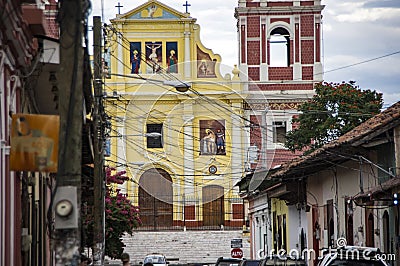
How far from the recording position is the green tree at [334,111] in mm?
47531

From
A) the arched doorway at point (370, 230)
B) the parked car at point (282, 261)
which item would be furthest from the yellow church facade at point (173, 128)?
the parked car at point (282, 261)

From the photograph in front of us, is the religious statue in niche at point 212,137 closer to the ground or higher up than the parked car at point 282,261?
higher up

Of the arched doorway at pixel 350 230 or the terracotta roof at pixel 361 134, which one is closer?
the terracotta roof at pixel 361 134

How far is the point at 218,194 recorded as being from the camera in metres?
71.5

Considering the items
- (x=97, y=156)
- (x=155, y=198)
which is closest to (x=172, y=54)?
(x=155, y=198)

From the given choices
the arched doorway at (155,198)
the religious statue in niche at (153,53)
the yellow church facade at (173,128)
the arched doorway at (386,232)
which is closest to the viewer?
the arched doorway at (386,232)

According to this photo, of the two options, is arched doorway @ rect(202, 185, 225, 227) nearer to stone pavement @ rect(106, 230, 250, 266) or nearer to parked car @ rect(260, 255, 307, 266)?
stone pavement @ rect(106, 230, 250, 266)

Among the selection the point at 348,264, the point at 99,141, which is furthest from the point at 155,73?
the point at 348,264

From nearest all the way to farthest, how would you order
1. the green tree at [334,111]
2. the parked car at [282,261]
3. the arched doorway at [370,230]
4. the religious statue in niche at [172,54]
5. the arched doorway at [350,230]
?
the parked car at [282,261] < the arched doorway at [370,230] < the arched doorway at [350,230] < the green tree at [334,111] < the religious statue in niche at [172,54]

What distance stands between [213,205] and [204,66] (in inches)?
374

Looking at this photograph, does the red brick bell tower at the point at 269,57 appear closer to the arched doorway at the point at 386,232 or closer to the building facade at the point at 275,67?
the building facade at the point at 275,67

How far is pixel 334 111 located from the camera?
156 feet

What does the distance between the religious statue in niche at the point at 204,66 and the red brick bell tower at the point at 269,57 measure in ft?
9.20

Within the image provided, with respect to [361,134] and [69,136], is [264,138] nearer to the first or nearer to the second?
[361,134]
